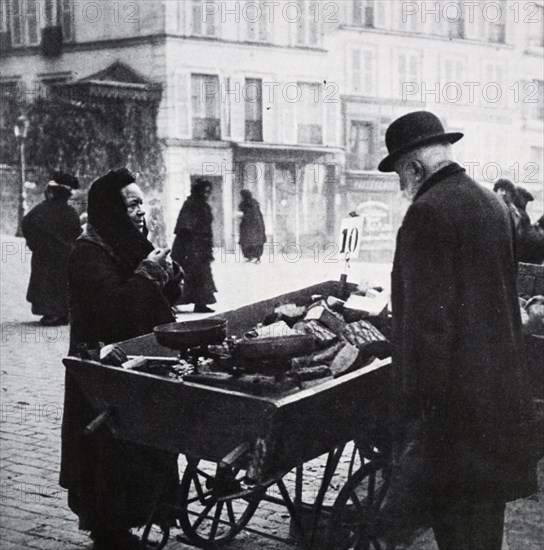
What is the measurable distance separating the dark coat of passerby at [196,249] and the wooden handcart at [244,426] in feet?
24.2

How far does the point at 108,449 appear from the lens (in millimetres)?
3906

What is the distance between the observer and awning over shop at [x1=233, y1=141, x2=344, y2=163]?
13.6 meters

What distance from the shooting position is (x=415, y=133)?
3.17 meters

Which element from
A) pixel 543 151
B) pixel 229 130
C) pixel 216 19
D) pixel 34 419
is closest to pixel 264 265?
pixel 229 130

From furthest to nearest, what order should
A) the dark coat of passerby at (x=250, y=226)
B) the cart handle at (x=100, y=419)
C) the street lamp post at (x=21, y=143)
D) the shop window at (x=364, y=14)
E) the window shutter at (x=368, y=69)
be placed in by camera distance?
the dark coat of passerby at (x=250, y=226)
the window shutter at (x=368, y=69)
the street lamp post at (x=21, y=143)
the shop window at (x=364, y=14)
the cart handle at (x=100, y=419)

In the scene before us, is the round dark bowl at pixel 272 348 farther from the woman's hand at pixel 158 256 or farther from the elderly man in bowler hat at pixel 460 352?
the woman's hand at pixel 158 256

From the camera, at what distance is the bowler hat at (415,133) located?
10.4 feet

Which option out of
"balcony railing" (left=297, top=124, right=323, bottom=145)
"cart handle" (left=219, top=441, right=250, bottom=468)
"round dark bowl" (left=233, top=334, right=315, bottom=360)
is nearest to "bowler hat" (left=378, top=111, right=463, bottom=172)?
"round dark bowl" (left=233, top=334, right=315, bottom=360)

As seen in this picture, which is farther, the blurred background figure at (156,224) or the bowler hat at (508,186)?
the blurred background figure at (156,224)

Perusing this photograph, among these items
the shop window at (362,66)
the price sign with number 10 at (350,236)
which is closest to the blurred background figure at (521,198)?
the price sign with number 10 at (350,236)

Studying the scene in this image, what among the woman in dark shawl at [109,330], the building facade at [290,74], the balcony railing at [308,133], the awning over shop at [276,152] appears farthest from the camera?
the balcony railing at [308,133]

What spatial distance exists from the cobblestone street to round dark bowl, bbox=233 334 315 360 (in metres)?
1.24

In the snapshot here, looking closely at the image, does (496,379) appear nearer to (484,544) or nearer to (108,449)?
(484,544)

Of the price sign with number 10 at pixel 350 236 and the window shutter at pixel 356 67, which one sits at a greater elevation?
the window shutter at pixel 356 67
